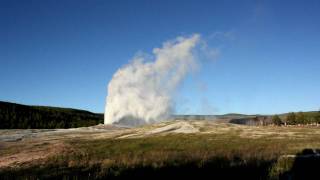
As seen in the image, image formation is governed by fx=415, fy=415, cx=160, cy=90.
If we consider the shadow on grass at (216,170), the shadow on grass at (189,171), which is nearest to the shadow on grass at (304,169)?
the shadow on grass at (216,170)

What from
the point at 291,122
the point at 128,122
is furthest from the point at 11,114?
the point at 291,122

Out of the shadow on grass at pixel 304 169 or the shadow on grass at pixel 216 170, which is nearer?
the shadow on grass at pixel 304 169

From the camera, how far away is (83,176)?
1616 cm

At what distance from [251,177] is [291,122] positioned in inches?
5616

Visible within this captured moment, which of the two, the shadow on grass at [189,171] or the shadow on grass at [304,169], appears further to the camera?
the shadow on grass at [189,171]

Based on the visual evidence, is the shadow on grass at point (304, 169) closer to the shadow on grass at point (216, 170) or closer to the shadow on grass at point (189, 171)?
the shadow on grass at point (216, 170)

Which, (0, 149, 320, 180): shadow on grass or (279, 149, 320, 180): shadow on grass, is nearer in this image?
(279, 149, 320, 180): shadow on grass

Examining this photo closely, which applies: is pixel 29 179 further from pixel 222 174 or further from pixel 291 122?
pixel 291 122

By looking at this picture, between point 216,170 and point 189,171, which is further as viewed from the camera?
point 216,170

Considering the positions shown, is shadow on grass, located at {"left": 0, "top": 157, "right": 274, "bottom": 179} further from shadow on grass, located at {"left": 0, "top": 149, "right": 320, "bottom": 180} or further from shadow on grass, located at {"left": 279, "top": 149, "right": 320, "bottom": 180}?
shadow on grass, located at {"left": 279, "top": 149, "right": 320, "bottom": 180}

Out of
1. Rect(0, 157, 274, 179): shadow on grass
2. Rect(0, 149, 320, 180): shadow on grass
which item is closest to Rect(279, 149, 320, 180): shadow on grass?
Rect(0, 149, 320, 180): shadow on grass

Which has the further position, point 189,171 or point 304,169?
point 304,169

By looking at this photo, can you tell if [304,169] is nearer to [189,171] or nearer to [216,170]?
[216,170]

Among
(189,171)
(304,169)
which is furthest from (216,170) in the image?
(304,169)
